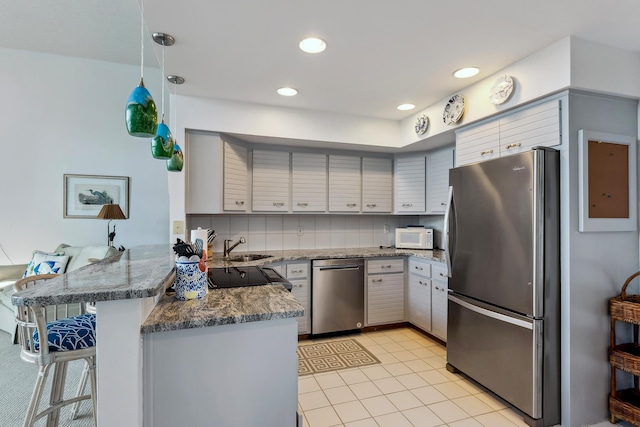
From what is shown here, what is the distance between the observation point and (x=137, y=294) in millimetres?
1101

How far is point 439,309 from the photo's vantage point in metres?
3.13

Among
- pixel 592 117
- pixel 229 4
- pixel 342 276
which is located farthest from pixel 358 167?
pixel 229 4

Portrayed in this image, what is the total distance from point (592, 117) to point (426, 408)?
2188mm

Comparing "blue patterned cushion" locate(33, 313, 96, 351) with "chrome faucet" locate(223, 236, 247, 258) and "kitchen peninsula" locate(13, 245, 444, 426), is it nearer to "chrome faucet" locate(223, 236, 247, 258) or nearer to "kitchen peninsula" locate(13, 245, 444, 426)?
"kitchen peninsula" locate(13, 245, 444, 426)

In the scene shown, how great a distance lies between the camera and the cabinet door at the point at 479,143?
243cm

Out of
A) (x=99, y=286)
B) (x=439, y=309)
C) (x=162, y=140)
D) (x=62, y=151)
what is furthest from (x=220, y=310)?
(x=62, y=151)

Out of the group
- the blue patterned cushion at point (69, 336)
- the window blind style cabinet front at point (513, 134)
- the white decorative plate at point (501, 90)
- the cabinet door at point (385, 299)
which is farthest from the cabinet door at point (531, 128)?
the blue patterned cushion at point (69, 336)

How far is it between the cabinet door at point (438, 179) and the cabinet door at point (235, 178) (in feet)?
6.95

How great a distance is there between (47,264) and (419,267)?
394 cm

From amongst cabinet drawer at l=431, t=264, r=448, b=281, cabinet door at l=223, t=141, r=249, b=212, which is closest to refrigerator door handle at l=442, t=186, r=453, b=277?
cabinet drawer at l=431, t=264, r=448, b=281

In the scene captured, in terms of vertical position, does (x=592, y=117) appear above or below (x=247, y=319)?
above

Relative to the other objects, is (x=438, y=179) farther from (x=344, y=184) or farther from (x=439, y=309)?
(x=439, y=309)

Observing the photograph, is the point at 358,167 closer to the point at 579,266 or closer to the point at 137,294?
the point at 579,266

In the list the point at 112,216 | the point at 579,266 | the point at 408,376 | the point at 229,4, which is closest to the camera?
the point at 229,4
